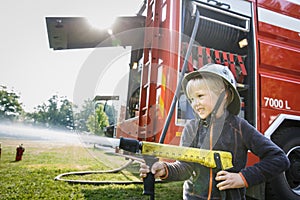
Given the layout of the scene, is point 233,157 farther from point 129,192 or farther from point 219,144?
point 129,192

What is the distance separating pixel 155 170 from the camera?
141cm

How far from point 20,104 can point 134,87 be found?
4.25 ft

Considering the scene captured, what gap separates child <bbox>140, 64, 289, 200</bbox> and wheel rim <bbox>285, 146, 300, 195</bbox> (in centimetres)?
193

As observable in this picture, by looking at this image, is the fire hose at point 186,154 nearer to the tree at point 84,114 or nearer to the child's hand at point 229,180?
the child's hand at point 229,180

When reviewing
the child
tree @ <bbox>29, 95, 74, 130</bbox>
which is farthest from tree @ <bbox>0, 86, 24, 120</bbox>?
the child

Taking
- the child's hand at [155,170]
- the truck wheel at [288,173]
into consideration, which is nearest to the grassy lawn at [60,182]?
the child's hand at [155,170]

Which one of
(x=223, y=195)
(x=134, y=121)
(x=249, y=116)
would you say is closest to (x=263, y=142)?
(x=223, y=195)

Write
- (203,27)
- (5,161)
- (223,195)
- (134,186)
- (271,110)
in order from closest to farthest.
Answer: (223,195), (271,110), (203,27), (134,186), (5,161)

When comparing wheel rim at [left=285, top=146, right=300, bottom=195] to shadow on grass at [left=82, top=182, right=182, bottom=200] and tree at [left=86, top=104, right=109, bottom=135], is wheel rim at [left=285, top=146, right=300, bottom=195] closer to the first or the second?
shadow on grass at [left=82, top=182, right=182, bottom=200]

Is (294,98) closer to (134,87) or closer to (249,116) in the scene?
(249,116)

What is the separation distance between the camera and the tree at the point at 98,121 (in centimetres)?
149

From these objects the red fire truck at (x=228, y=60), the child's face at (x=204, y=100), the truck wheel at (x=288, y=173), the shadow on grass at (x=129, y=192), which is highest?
the red fire truck at (x=228, y=60)

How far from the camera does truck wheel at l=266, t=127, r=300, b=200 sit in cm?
299

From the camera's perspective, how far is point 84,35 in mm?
3619
